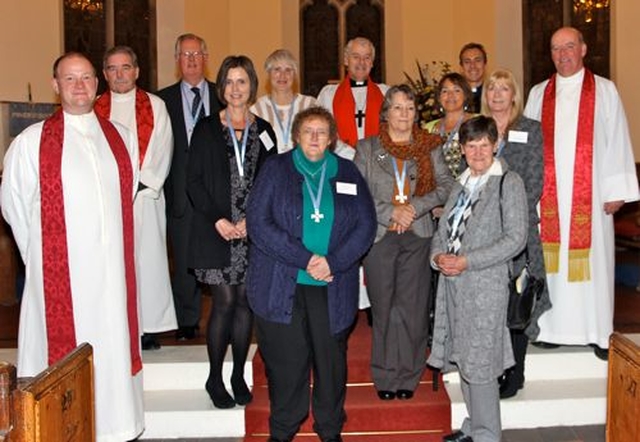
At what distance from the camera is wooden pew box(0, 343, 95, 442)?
2181 millimetres

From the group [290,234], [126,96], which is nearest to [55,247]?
[290,234]

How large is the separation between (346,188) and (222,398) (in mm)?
1445

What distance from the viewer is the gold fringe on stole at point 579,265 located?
5.09 m

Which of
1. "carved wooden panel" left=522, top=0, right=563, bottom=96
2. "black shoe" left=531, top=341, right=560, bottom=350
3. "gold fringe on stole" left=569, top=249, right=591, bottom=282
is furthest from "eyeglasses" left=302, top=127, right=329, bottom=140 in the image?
"carved wooden panel" left=522, top=0, right=563, bottom=96

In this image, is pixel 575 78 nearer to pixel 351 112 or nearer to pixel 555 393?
pixel 351 112

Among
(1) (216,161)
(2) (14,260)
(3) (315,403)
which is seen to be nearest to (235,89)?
(1) (216,161)

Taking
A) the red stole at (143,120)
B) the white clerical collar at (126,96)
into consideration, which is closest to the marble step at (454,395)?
the red stole at (143,120)

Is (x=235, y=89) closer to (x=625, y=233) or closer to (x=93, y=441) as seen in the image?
(x=93, y=441)

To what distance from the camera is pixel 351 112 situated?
576cm

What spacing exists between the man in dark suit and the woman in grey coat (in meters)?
1.94

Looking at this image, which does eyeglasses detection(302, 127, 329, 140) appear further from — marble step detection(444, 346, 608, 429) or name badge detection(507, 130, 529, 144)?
marble step detection(444, 346, 608, 429)

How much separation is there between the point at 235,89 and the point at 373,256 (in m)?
1.13

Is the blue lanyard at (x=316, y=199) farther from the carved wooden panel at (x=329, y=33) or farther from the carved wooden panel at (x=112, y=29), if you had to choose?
the carved wooden panel at (x=329, y=33)

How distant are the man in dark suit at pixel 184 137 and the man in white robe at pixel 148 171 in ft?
0.31
